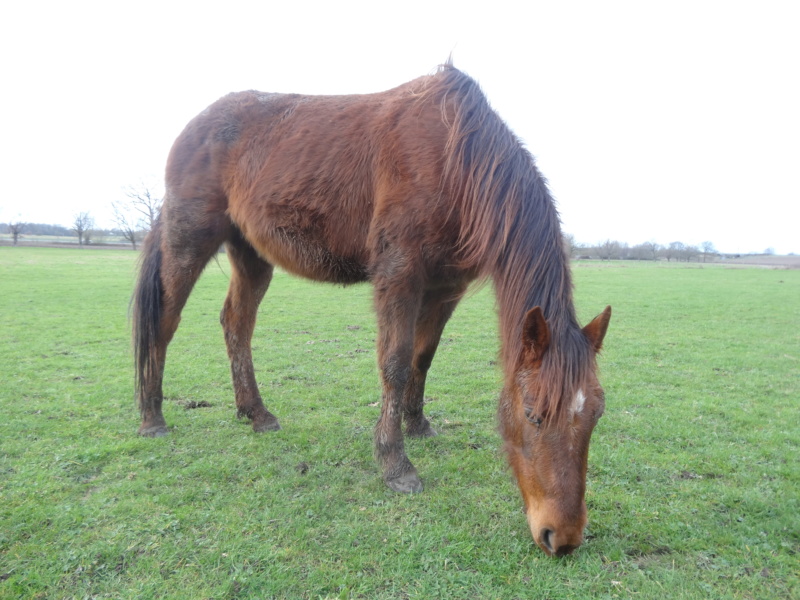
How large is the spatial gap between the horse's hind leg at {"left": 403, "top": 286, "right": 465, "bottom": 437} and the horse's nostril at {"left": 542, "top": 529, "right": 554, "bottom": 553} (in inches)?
68.9

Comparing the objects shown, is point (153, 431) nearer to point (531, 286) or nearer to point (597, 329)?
point (531, 286)

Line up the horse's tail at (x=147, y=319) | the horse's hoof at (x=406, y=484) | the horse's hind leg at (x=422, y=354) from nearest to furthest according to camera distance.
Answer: the horse's hoof at (x=406, y=484) < the horse's hind leg at (x=422, y=354) < the horse's tail at (x=147, y=319)

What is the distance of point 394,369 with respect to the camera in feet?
10.7

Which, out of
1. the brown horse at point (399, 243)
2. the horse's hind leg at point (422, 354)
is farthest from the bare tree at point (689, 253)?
the brown horse at point (399, 243)

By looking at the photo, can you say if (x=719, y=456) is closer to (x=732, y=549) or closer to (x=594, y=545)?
(x=732, y=549)

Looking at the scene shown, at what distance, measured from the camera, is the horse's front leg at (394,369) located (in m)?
3.21

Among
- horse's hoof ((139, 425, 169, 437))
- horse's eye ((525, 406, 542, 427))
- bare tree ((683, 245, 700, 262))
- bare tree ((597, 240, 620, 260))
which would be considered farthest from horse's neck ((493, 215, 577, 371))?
bare tree ((683, 245, 700, 262))

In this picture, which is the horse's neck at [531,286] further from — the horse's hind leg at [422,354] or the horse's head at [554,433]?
the horse's hind leg at [422,354]

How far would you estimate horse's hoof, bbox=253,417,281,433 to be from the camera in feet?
13.7

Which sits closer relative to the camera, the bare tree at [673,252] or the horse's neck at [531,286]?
the horse's neck at [531,286]

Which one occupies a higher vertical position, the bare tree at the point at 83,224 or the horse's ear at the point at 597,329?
the bare tree at the point at 83,224

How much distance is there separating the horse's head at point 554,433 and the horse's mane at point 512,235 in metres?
0.01

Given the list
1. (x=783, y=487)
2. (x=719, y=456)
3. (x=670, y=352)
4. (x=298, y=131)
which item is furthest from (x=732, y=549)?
(x=670, y=352)

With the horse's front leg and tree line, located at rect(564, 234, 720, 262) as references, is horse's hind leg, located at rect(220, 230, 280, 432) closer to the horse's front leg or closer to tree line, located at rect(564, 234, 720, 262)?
the horse's front leg
